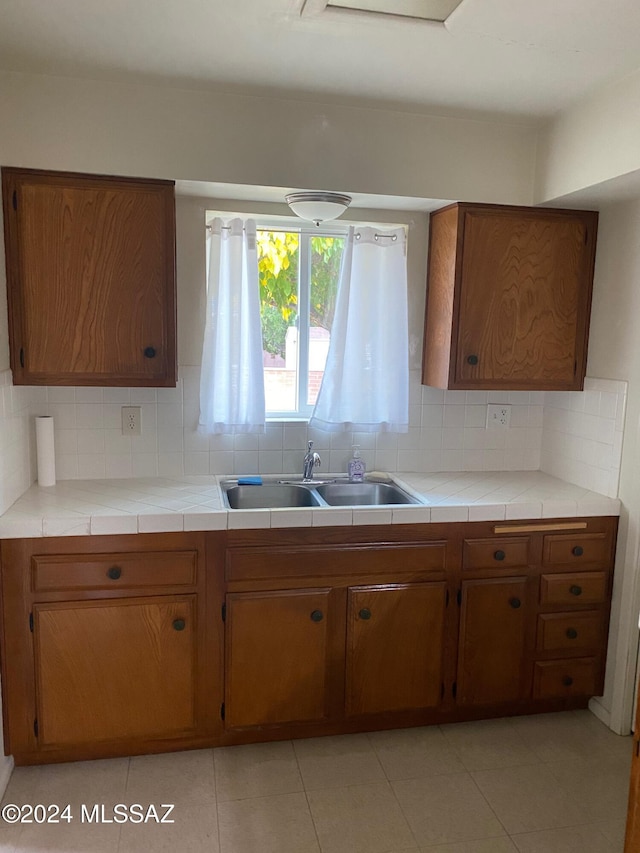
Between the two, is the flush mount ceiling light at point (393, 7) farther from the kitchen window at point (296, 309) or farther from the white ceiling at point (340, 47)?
the kitchen window at point (296, 309)

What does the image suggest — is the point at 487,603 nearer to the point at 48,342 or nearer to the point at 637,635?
the point at 637,635

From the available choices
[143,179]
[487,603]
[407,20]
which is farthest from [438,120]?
[487,603]

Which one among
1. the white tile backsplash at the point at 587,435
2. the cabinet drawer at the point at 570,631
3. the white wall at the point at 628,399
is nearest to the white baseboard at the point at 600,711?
the white wall at the point at 628,399

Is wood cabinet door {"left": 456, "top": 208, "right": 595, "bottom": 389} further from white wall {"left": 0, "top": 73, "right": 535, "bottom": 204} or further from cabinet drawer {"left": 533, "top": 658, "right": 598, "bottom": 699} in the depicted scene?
cabinet drawer {"left": 533, "top": 658, "right": 598, "bottom": 699}

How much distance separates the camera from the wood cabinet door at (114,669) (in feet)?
7.33

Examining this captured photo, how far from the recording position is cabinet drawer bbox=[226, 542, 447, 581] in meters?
2.34

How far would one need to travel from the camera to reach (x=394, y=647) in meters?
2.49

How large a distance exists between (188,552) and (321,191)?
1.46m

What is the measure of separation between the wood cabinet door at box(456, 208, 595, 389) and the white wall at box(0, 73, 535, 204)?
6.1 inches

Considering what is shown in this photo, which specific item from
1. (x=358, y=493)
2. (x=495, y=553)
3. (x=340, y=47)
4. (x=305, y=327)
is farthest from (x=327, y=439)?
(x=340, y=47)

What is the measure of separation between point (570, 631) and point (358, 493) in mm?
1048

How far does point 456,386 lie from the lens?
8.95 ft

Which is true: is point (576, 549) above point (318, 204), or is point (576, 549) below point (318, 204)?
below

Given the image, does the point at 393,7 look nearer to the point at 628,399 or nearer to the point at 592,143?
the point at 592,143
